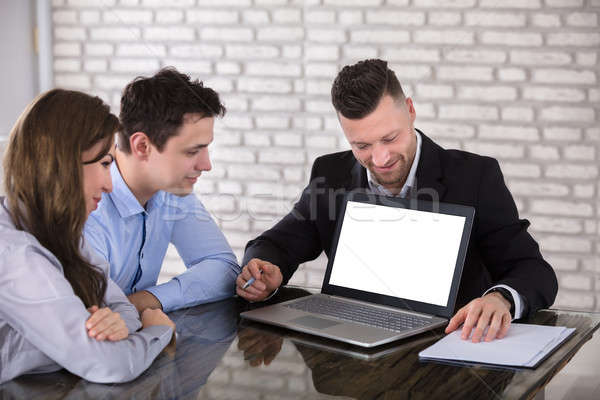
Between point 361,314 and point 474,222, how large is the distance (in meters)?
0.49

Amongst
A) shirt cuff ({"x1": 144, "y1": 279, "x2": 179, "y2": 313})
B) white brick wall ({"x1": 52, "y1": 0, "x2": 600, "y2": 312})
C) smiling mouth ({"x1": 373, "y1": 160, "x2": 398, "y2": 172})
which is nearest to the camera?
shirt cuff ({"x1": 144, "y1": 279, "x2": 179, "y2": 313})

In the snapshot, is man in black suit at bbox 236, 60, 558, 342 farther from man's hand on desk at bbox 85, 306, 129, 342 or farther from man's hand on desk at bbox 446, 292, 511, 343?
man's hand on desk at bbox 85, 306, 129, 342

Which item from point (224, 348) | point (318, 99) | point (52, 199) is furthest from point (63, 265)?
point (318, 99)

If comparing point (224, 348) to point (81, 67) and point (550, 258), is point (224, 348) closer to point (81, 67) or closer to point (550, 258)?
point (550, 258)

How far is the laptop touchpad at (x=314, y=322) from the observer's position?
130cm

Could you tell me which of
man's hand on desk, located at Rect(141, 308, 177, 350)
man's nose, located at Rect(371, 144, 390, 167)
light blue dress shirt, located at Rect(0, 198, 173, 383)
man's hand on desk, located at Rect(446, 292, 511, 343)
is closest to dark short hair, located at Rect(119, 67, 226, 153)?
man's nose, located at Rect(371, 144, 390, 167)

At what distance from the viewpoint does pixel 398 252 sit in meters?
1.46

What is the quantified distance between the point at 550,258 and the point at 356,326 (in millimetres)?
1978

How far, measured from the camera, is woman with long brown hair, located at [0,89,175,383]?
100cm

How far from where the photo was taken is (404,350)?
1.19 meters

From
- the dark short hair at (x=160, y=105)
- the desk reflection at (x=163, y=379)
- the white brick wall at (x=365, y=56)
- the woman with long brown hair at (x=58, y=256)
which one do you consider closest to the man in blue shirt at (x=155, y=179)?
the dark short hair at (x=160, y=105)

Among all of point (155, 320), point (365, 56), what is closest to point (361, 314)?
point (155, 320)

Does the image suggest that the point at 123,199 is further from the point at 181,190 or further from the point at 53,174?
the point at 53,174

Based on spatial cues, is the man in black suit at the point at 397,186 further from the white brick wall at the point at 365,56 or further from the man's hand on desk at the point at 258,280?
the white brick wall at the point at 365,56
